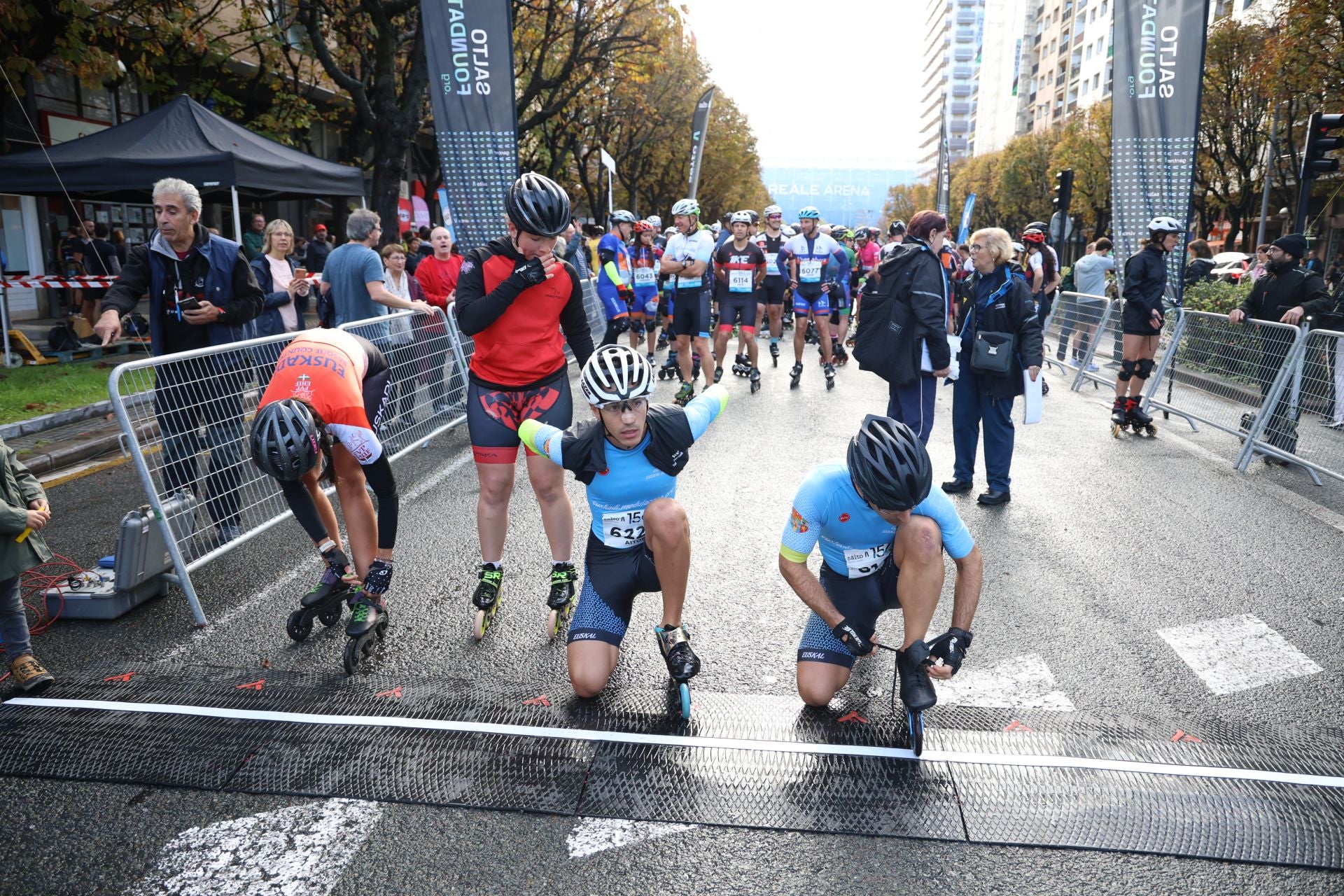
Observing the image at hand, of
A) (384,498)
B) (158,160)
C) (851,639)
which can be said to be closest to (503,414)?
(384,498)

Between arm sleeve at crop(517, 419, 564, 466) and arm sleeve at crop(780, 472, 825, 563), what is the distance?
3.14 feet

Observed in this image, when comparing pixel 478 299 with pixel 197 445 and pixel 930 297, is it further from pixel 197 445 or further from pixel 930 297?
pixel 930 297

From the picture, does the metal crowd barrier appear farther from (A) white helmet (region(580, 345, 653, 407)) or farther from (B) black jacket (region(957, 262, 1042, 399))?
(B) black jacket (region(957, 262, 1042, 399))

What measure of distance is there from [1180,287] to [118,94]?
21216mm

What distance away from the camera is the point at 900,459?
10.5 feet

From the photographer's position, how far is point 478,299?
429 cm

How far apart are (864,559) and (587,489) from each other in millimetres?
1312

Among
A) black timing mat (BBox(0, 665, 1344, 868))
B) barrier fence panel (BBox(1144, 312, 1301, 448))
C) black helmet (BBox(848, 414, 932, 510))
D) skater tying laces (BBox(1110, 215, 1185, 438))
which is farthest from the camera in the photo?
skater tying laces (BBox(1110, 215, 1185, 438))

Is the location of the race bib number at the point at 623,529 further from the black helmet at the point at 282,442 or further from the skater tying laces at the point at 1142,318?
the skater tying laces at the point at 1142,318

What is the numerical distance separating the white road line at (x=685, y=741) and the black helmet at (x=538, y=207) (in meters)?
2.17

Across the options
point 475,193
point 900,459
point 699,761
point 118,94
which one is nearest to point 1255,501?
point 900,459

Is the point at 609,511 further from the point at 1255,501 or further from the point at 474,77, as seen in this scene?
the point at 474,77

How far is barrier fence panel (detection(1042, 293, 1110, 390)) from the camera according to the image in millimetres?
A: 12388

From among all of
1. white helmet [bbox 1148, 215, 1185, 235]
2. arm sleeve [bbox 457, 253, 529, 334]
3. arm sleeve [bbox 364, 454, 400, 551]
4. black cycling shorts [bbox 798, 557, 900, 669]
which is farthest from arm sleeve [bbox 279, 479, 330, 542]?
white helmet [bbox 1148, 215, 1185, 235]
